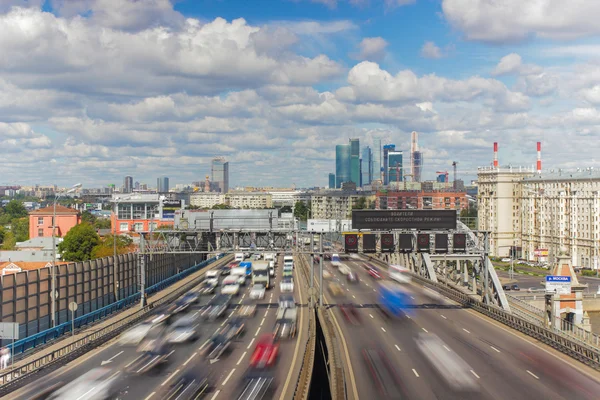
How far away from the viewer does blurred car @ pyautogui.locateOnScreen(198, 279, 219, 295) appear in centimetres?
7406

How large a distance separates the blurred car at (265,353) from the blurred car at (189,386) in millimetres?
3494

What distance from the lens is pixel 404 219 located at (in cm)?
5925

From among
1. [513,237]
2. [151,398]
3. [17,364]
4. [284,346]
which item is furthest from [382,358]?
[513,237]

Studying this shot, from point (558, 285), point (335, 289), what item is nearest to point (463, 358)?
point (558, 285)

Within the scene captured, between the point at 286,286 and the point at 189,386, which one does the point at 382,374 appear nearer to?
the point at 189,386

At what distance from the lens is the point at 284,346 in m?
39.9

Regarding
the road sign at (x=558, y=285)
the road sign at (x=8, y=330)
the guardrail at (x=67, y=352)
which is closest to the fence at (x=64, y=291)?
the guardrail at (x=67, y=352)

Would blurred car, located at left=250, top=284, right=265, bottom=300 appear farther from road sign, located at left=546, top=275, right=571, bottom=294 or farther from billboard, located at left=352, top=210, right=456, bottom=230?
road sign, located at left=546, top=275, right=571, bottom=294

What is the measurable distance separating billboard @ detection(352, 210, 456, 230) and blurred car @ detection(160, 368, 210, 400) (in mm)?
29073

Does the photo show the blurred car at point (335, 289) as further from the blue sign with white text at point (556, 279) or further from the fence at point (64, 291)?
the blue sign with white text at point (556, 279)

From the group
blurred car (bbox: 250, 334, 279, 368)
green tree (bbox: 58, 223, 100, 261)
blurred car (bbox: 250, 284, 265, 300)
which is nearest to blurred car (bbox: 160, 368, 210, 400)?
blurred car (bbox: 250, 334, 279, 368)

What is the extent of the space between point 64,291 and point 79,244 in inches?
2338

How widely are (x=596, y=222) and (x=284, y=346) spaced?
103 m

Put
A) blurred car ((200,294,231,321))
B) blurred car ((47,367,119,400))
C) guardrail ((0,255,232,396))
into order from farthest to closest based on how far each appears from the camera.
A: blurred car ((200,294,231,321)) → guardrail ((0,255,232,396)) → blurred car ((47,367,119,400))
